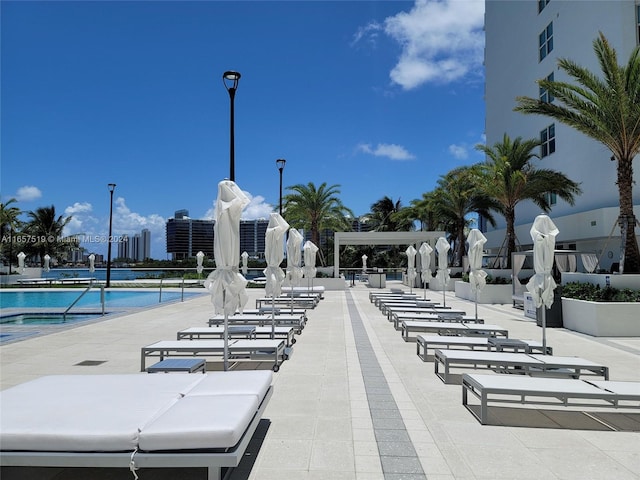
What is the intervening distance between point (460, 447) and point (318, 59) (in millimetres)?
17434

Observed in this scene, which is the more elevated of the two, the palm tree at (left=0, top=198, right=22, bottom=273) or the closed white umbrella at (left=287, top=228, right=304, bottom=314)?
the palm tree at (left=0, top=198, right=22, bottom=273)

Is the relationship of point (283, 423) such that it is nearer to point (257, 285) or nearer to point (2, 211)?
point (257, 285)

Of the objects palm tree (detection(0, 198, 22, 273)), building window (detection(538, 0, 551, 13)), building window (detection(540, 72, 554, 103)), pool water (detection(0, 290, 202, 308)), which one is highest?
building window (detection(538, 0, 551, 13))

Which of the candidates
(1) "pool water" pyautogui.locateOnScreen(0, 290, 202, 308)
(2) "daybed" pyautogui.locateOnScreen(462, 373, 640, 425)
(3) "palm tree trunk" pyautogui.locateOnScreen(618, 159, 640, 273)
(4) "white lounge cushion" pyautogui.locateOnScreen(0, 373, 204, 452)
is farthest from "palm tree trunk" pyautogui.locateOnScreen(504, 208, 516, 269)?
(4) "white lounge cushion" pyautogui.locateOnScreen(0, 373, 204, 452)

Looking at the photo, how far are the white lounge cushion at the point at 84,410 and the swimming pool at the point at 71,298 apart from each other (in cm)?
1543

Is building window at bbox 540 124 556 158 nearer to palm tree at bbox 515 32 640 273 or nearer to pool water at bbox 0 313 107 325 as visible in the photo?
palm tree at bbox 515 32 640 273

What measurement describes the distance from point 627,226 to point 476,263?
16.2ft

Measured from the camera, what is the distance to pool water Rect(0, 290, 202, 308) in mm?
18906

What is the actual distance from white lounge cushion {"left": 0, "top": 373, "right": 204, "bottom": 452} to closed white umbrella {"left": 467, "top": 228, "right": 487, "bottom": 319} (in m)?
7.73

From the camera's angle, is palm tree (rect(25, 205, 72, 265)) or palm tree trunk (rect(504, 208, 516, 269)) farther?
palm tree (rect(25, 205, 72, 265))

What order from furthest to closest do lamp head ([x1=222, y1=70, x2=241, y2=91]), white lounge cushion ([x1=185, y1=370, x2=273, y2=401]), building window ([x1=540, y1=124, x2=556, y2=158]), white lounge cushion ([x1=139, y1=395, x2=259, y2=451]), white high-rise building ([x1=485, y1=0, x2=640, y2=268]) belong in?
building window ([x1=540, y1=124, x2=556, y2=158]) → white high-rise building ([x1=485, y1=0, x2=640, y2=268]) → lamp head ([x1=222, y1=70, x2=241, y2=91]) → white lounge cushion ([x1=185, y1=370, x2=273, y2=401]) → white lounge cushion ([x1=139, y1=395, x2=259, y2=451])

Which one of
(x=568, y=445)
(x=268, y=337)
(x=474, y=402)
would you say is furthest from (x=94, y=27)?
(x=568, y=445)

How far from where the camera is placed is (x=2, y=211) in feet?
120

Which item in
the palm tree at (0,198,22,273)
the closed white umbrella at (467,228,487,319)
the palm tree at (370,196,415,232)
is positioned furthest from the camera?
the palm tree at (370,196,415,232)
